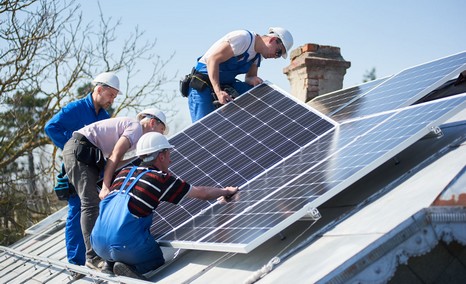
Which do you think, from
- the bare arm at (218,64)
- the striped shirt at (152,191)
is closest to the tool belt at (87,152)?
the striped shirt at (152,191)

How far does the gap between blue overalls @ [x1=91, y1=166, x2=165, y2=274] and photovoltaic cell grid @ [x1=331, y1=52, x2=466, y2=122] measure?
2.78m

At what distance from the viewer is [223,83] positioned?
909 centimetres

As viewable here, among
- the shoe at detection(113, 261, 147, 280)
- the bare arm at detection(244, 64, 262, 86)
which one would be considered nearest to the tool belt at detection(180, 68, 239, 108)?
the bare arm at detection(244, 64, 262, 86)

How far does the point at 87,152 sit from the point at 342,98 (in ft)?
12.4

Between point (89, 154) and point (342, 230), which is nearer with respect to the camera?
point (342, 230)

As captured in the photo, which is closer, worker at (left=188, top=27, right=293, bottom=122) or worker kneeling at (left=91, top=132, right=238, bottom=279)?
worker kneeling at (left=91, top=132, right=238, bottom=279)

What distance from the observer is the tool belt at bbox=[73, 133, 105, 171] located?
730 centimetres

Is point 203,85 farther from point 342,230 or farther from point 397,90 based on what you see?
point 342,230

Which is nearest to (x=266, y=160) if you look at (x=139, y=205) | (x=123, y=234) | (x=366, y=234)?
(x=139, y=205)

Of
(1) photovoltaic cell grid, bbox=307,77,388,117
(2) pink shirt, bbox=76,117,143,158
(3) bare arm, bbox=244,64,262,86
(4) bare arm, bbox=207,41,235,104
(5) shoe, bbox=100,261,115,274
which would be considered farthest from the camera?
(3) bare arm, bbox=244,64,262,86

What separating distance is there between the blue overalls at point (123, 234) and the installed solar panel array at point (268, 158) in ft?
0.70

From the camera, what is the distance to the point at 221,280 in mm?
5520

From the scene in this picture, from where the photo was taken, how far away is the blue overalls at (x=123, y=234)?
6211 millimetres

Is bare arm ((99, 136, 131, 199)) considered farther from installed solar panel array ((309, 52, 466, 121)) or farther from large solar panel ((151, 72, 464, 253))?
installed solar panel array ((309, 52, 466, 121))
